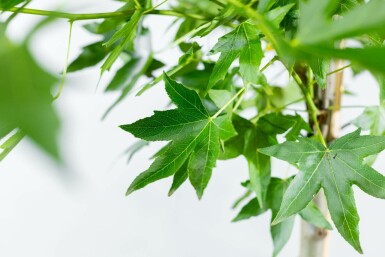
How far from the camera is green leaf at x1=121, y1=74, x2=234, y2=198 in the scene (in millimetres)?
426

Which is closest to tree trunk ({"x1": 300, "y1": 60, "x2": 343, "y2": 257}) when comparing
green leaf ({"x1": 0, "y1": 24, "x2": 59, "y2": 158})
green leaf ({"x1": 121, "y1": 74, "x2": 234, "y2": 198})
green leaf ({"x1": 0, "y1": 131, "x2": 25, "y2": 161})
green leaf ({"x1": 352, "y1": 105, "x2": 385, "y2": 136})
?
A: green leaf ({"x1": 352, "y1": 105, "x2": 385, "y2": 136})

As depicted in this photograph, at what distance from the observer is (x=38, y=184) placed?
105 cm

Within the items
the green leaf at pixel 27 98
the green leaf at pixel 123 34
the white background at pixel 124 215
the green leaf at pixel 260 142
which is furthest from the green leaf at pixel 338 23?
the white background at pixel 124 215

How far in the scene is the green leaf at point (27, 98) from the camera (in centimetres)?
17

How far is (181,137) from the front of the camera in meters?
0.44

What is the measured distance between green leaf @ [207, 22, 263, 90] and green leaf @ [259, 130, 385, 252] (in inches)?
2.5

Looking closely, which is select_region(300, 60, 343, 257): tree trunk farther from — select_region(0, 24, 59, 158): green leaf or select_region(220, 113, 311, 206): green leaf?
select_region(0, 24, 59, 158): green leaf

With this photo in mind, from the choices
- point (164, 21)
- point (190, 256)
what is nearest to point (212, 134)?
point (190, 256)

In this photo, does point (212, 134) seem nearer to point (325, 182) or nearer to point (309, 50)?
point (325, 182)

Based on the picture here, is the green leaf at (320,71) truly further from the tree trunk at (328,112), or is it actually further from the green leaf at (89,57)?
the green leaf at (89,57)

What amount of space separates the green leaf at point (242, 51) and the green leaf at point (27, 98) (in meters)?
0.22

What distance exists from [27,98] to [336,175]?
1.03 feet

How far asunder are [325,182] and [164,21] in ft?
2.55

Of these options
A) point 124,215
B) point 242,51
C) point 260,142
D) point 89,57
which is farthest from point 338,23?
point 124,215
